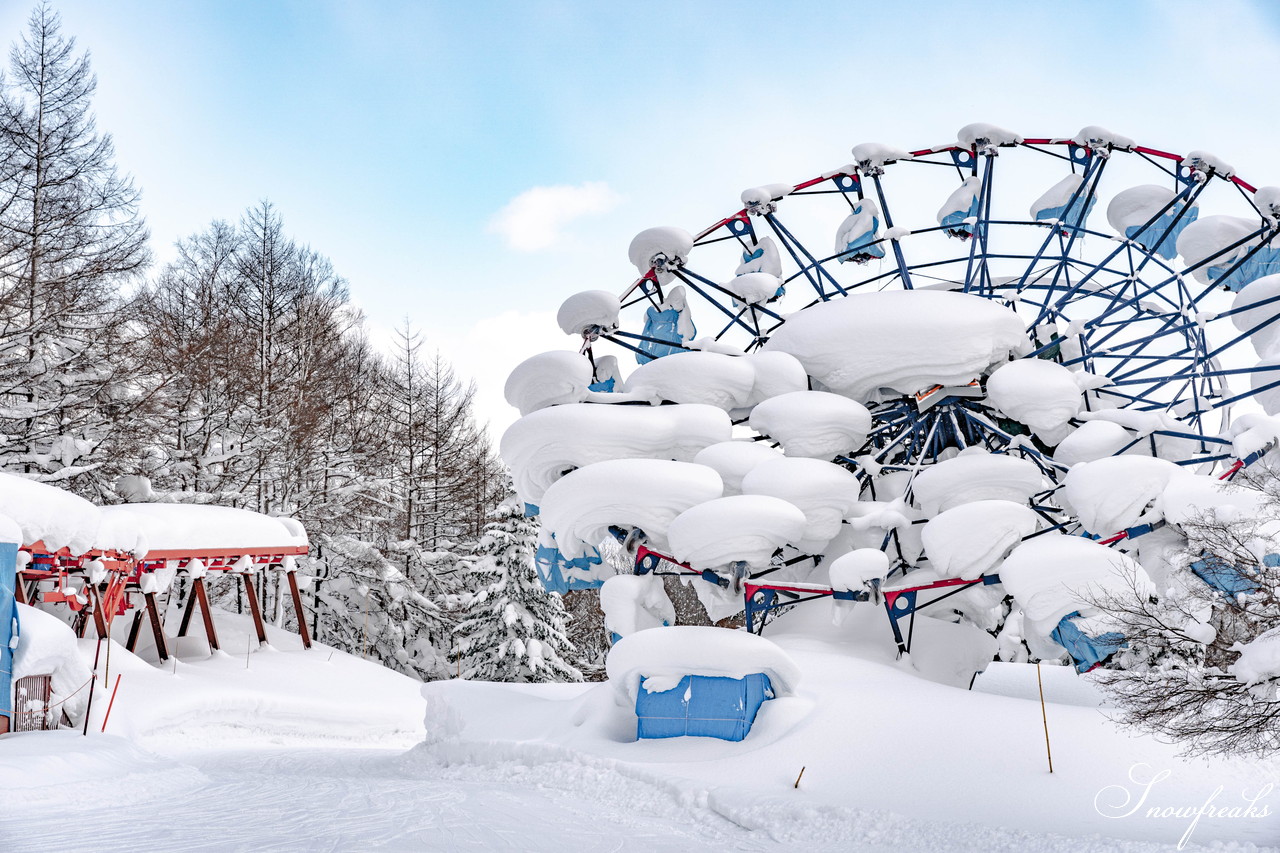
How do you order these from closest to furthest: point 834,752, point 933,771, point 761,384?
point 933,771, point 834,752, point 761,384

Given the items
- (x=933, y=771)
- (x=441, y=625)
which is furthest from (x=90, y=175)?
(x=933, y=771)

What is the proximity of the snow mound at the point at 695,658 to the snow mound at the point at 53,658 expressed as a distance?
22.5 feet

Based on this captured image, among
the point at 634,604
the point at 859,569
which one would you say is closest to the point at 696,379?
the point at 634,604

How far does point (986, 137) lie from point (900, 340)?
396 cm

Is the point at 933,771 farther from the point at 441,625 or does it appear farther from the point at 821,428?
the point at 441,625

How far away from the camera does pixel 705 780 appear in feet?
27.3

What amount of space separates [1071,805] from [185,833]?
647 centimetres

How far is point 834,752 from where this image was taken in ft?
27.9

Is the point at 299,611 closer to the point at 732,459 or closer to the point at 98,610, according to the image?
the point at 98,610

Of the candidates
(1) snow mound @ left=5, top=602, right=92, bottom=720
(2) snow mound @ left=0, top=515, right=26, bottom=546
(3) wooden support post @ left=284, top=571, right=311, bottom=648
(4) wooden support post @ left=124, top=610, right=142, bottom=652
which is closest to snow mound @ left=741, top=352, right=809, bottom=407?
(2) snow mound @ left=0, top=515, right=26, bottom=546

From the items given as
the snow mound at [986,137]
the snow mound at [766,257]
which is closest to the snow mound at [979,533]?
the snow mound at [986,137]

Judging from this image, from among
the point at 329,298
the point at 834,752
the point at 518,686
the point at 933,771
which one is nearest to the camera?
the point at 933,771

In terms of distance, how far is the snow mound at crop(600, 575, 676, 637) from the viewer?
10.7 m
